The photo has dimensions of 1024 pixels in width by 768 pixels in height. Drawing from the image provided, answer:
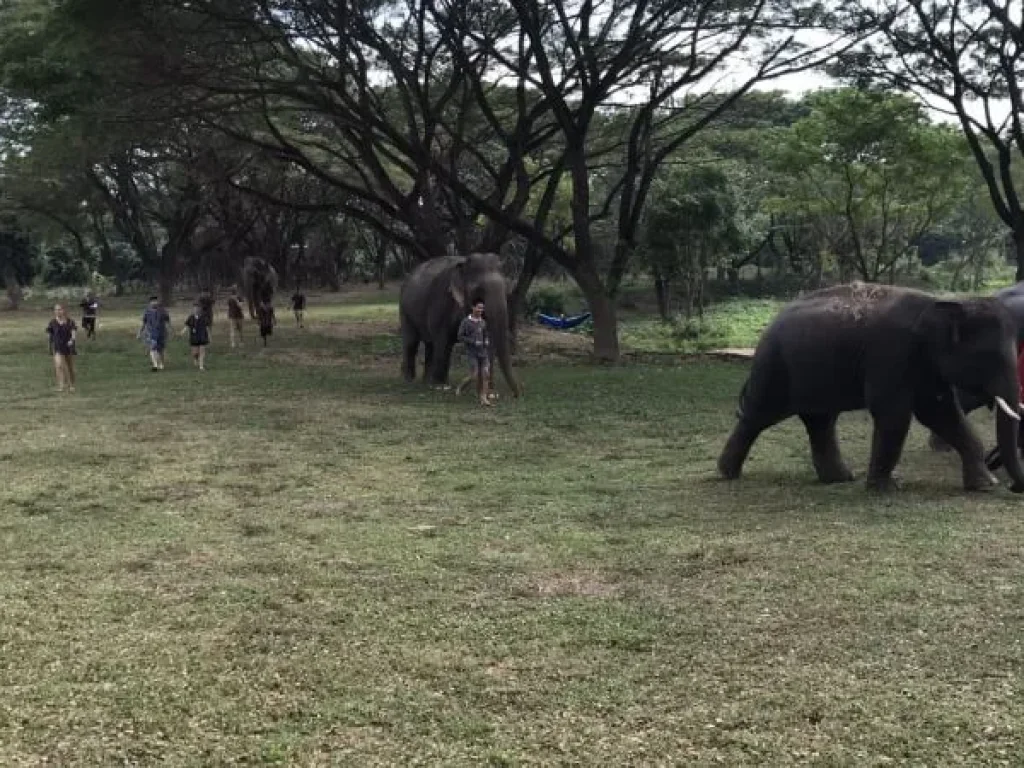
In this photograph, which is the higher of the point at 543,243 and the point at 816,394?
the point at 543,243

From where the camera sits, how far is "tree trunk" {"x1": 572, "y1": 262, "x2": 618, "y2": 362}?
21328 mm

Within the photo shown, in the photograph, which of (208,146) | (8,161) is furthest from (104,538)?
(8,161)

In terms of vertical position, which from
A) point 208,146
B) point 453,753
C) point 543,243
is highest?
point 208,146

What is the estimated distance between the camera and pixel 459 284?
15883 mm

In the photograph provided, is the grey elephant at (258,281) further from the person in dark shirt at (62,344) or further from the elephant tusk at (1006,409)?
the elephant tusk at (1006,409)

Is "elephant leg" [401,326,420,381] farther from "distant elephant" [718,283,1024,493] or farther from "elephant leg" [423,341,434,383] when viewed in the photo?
"distant elephant" [718,283,1024,493]

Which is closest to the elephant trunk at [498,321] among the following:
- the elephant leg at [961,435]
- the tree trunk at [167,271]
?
the elephant leg at [961,435]

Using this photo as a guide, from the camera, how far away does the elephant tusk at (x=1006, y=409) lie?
849 centimetres

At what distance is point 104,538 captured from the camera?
25.8ft

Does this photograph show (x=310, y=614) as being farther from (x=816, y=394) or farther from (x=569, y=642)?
(x=816, y=394)

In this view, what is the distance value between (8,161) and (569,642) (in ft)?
127

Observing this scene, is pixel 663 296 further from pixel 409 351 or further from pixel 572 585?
pixel 572 585

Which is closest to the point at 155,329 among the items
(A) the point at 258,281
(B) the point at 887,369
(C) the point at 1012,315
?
(A) the point at 258,281

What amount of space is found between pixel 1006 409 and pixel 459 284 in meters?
→ 8.99
